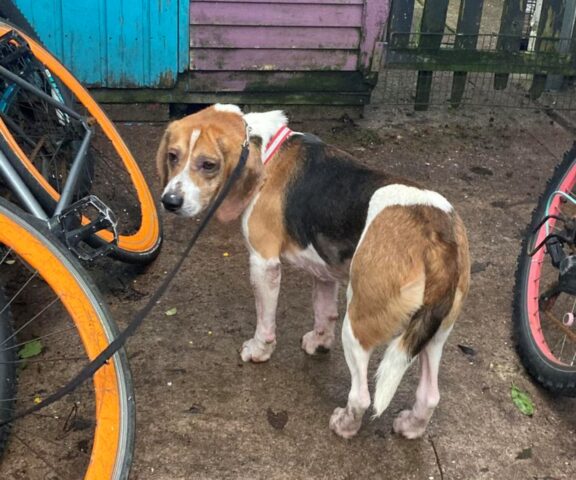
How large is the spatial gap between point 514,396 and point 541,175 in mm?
2796

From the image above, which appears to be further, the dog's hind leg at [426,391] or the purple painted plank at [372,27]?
the purple painted plank at [372,27]

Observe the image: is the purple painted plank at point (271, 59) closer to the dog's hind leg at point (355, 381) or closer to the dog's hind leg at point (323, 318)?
the dog's hind leg at point (323, 318)

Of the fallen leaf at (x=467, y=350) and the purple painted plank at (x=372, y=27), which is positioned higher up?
the purple painted plank at (x=372, y=27)

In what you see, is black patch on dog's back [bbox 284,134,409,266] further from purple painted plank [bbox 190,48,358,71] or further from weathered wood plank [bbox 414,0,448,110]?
weathered wood plank [bbox 414,0,448,110]

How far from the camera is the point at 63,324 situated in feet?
11.7

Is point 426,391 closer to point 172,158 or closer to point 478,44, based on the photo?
point 172,158

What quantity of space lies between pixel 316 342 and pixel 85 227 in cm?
128

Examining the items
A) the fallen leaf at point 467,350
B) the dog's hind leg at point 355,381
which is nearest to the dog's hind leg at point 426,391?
the dog's hind leg at point 355,381

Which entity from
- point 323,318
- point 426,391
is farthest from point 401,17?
point 426,391

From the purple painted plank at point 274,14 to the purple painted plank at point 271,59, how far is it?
9.3 inches

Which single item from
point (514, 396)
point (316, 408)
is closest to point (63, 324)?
point (316, 408)

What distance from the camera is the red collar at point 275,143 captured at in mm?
3211

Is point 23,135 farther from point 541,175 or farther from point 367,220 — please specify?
point 541,175

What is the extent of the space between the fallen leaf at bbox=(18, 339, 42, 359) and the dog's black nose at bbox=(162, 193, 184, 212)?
1011mm
